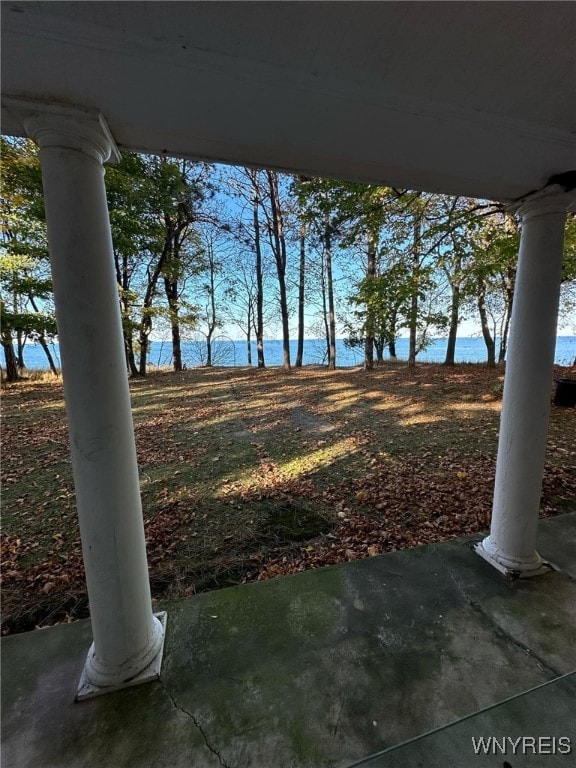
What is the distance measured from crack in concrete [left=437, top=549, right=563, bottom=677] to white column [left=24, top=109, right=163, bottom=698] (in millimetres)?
1744

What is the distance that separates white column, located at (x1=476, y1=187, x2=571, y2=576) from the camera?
186 centimetres

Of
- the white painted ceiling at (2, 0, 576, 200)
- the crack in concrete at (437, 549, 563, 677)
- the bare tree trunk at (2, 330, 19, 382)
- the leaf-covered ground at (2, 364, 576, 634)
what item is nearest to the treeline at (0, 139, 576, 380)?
the bare tree trunk at (2, 330, 19, 382)

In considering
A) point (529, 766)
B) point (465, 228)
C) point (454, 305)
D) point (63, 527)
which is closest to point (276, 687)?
point (529, 766)

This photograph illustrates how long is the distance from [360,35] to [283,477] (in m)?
3.51

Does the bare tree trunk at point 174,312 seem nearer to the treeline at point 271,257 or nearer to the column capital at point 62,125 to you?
the treeline at point 271,257

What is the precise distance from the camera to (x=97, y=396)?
4.33ft

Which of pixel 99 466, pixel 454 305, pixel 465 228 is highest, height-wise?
pixel 465 228

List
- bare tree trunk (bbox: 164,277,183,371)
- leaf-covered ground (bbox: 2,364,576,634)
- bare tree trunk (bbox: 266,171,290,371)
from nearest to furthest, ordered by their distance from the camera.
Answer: leaf-covered ground (bbox: 2,364,576,634) < bare tree trunk (bbox: 164,277,183,371) < bare tree trunk (bbox: 266,171,290,371)

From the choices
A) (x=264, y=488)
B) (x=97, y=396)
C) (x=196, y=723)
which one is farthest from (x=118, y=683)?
(x=264, y=488)

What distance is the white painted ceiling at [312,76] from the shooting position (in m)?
1.01

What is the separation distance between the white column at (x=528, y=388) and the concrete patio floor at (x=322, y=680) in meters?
0.23

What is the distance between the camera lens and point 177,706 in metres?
1.42

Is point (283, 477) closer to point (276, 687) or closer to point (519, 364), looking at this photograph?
point (276, 687)

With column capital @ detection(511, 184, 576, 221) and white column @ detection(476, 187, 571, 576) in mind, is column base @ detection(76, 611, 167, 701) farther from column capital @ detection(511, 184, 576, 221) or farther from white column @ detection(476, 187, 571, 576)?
column capital @ detection(511, 184, 576, 221)
